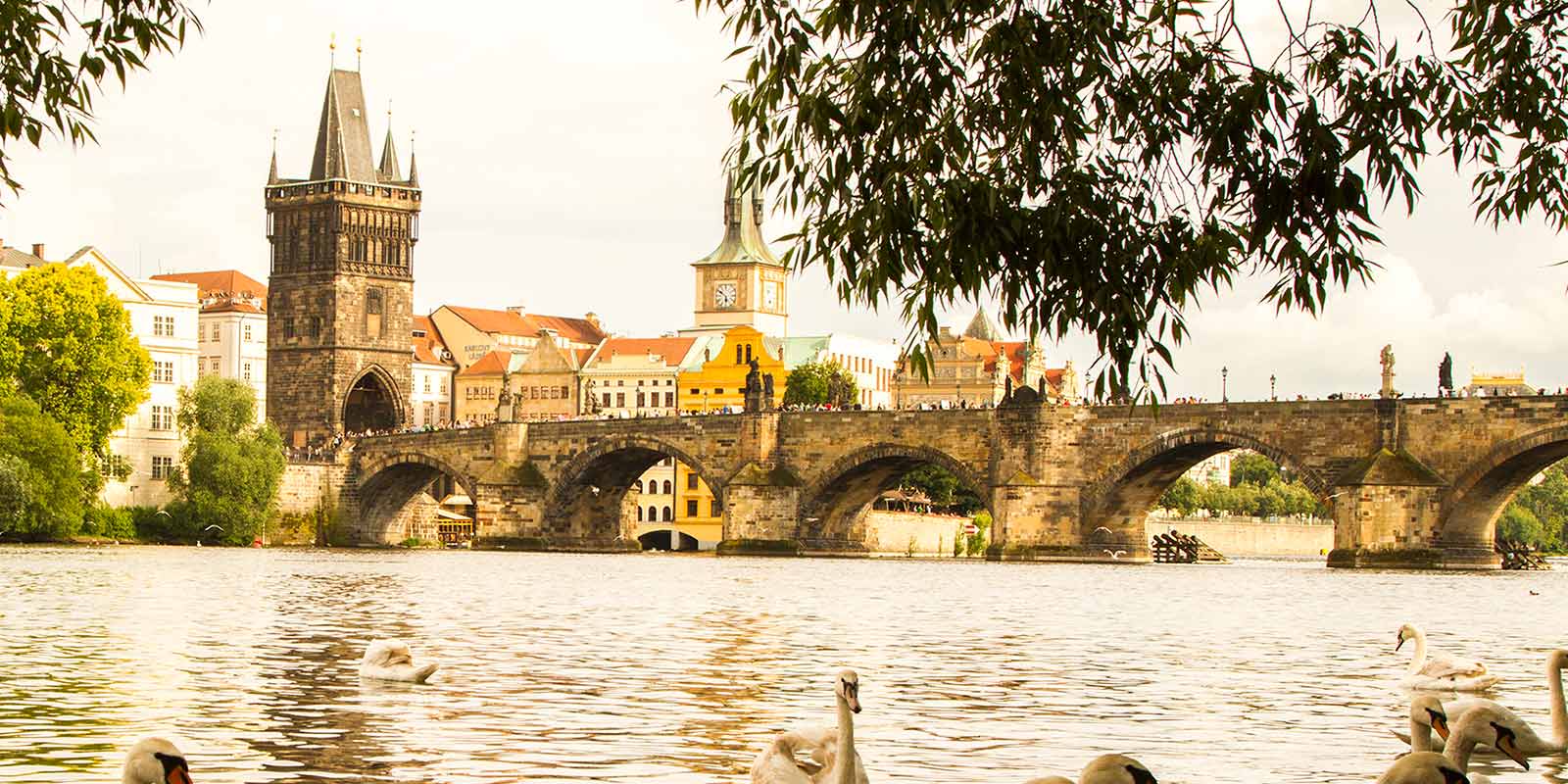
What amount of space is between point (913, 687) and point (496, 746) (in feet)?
22.1

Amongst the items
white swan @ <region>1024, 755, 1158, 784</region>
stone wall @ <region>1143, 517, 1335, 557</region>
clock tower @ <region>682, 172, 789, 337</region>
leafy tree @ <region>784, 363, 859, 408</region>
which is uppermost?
clock tower @ <region>682, 172, 789, 337</region>

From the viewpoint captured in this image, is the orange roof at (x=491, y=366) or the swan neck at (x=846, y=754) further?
the orange roof at (x=491, y=366)

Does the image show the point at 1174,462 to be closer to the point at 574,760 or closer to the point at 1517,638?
the point at 1517,638

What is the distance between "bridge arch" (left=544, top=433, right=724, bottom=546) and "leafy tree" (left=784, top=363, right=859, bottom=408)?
23.8 metres

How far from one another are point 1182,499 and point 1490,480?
86.3 m

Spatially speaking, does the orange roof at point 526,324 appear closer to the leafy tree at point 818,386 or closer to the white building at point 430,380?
the white building at point 430,380

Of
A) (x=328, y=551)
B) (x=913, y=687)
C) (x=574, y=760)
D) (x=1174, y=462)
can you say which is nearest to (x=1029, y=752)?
(x=574, y=760)

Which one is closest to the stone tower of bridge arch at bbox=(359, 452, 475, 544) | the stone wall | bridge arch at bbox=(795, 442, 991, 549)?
bridge arch at bbox=(359, 452, 475, 544)

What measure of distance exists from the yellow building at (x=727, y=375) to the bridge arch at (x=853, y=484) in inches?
1735

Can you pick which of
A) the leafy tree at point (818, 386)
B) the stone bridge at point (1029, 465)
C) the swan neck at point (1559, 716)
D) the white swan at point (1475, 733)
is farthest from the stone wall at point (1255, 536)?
the white swan at point (1475, 733)

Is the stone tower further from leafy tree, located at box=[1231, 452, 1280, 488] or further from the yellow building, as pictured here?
leafy tree, located at box=[1231, 452, 1280, 488]

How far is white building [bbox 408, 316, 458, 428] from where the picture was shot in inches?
5458

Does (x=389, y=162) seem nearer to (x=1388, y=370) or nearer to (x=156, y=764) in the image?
(x=1388, y=370)

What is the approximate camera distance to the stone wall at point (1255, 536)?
431 ft
